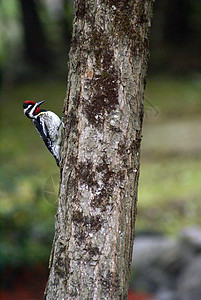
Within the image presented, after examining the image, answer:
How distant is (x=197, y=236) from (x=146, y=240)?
2.24ft

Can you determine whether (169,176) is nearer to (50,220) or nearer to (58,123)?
(50,220)

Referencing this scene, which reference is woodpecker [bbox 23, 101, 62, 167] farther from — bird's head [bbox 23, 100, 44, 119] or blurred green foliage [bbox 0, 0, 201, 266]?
blurred green foliage [bbox 0, 0, 201, 266]

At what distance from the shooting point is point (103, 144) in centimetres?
213

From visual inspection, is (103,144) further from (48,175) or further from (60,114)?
(60,114)

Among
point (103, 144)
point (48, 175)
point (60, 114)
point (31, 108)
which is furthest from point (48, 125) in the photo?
point (60, 114)

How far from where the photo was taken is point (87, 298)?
2.14 m

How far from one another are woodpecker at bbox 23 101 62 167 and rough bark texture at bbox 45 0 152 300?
0.89 meters

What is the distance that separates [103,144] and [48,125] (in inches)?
48.9

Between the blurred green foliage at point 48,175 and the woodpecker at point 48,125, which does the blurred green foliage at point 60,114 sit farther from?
the woodpecker at point 48,125

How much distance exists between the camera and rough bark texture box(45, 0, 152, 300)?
212 cm

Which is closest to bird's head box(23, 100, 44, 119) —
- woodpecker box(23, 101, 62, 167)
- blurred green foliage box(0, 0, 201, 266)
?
woodpecker box(23, 101, 62, 167)

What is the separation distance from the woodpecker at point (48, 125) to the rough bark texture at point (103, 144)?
889 mm

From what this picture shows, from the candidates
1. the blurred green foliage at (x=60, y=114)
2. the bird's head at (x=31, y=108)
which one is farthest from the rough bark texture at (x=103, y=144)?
the bird's head at (x=31, y=108)

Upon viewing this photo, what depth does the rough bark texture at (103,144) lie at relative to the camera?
212 cm
